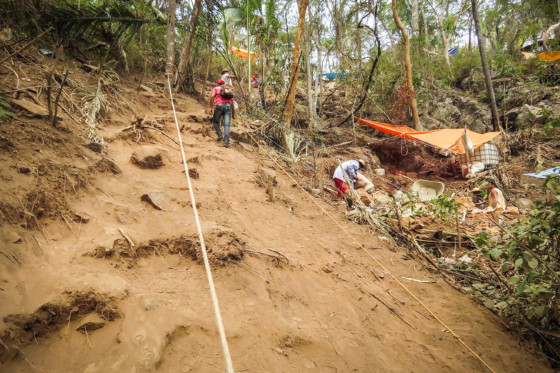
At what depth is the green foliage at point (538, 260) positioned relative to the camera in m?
1.71

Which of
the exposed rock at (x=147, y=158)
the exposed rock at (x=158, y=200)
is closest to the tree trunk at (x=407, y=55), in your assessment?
the exposed rock at (x=147, y=158)

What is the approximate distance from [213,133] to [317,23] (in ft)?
22.7

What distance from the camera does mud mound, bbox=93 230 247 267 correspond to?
1.75 meters

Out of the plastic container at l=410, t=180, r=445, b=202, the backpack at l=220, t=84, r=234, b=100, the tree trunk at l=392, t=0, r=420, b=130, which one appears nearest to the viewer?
the backpack at l=220, t=84, r=234, b=100

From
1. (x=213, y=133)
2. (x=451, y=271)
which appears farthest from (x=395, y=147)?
(x=451, y=271)

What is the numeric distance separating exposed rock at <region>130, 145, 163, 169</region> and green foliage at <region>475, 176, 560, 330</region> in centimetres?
335

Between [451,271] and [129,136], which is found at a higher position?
[129,136]

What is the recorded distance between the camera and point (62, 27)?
4.96m

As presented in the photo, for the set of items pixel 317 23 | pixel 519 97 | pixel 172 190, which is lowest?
pixel 172 190

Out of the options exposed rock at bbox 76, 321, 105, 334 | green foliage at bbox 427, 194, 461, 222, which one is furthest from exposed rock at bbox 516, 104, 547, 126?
exposed rock at bbox 76, 321, 105, 334

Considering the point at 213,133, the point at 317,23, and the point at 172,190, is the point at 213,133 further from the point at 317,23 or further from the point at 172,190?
the point at 317,23

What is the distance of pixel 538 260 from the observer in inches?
65.7

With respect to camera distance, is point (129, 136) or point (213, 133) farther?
point (213, 133)

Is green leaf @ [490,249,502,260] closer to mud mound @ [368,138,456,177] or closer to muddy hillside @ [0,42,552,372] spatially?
muddy hillside @ [0,42,552,372]
